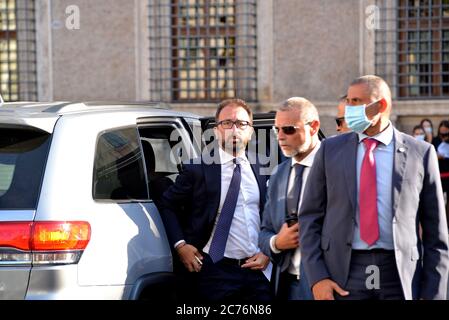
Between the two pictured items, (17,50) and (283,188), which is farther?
(17,50)

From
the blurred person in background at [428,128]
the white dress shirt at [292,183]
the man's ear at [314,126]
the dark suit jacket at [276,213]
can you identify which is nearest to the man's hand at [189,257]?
the dark suit jacket at [276,213]

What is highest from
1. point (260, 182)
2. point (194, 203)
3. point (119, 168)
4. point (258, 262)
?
point (119, 168)

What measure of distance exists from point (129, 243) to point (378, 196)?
1316 mm

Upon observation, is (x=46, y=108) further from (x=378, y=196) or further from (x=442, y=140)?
(x=442, y=140)

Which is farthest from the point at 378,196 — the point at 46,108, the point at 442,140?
the point at 442,140

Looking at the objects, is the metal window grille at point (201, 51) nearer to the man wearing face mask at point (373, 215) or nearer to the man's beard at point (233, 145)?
the man's beard at point (233, 145)

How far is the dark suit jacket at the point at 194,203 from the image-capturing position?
15.4ft

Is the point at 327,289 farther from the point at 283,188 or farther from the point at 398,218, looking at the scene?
the point at 283,188

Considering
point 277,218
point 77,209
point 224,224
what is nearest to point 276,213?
point 277,218

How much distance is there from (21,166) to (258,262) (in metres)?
1.38

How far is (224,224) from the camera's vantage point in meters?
4.71

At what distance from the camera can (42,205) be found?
13.0ft

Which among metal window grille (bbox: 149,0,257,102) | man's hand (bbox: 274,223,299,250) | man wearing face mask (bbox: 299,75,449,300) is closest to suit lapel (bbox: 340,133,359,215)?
man wearing face mask (bbox: 299,75,449,300)

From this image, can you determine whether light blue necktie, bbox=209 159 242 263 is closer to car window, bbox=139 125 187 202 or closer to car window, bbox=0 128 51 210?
car window, bbox=139 125 187 202
